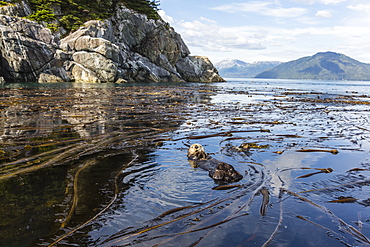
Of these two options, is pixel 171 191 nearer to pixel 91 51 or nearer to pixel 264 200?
pixel 264 200

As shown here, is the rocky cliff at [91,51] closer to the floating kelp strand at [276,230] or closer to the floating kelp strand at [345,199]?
the floating kelp strand at [276,230]

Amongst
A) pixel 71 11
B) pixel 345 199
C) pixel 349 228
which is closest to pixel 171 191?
pixel 349 228

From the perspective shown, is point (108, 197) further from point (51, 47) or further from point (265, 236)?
point (51, 47)

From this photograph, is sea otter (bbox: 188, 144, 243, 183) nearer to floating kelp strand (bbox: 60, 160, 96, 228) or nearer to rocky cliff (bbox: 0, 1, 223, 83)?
floating kelp strand (bbox: 60, 160, 96, 228)

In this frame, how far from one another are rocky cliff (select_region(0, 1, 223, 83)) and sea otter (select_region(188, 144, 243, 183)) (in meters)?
52.8

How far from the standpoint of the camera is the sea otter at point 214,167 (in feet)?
20.5

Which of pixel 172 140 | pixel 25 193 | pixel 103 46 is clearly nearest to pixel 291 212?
pixel 25 193

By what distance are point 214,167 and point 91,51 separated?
58950mm

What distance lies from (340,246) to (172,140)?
684 centimetres

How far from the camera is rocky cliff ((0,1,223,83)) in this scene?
5078cm

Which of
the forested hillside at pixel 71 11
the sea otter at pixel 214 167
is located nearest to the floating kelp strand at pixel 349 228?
the sea otter at pixel 214 167

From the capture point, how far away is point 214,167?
6.89 m

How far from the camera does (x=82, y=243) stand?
364cm

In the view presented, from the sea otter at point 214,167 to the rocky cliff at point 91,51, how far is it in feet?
173
